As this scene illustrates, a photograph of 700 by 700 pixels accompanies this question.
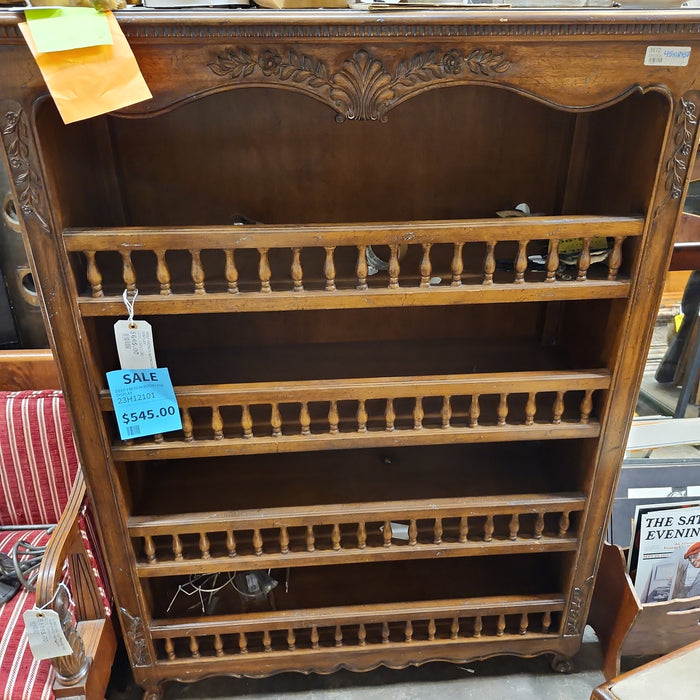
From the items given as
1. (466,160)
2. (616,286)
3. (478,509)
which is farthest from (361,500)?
(466,160)

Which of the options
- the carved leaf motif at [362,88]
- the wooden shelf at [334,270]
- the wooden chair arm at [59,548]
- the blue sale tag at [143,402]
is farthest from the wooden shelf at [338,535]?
the carved leaf motif at [362,88]

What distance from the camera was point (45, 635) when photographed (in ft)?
3.57

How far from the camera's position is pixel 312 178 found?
1311 millimetres

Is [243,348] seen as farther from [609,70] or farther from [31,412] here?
[609,70]

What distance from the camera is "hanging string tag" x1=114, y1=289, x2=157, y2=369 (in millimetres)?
1018

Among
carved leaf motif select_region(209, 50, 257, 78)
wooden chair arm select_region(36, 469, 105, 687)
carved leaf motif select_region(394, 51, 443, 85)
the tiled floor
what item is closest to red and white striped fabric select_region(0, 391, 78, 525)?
wooden chair arm select_region(36, 469, 105, 687)

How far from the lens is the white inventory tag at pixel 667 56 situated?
914 mm

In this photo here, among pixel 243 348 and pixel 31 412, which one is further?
pixel 243 348

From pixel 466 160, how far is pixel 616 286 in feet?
1.53

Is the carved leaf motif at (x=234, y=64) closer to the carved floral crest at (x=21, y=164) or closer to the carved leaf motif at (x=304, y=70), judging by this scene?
the carved leaf motif at (x=304, y=70)

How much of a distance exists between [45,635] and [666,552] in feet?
4.64

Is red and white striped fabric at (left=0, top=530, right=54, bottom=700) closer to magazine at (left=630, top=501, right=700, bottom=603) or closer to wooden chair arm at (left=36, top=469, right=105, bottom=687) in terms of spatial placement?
wooden chair arm at (left=36, top=469, right=105, bottom=687)

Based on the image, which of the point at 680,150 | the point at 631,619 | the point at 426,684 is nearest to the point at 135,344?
the point at 680,150

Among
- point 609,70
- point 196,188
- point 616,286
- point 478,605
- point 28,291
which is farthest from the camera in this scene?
point 28,291
